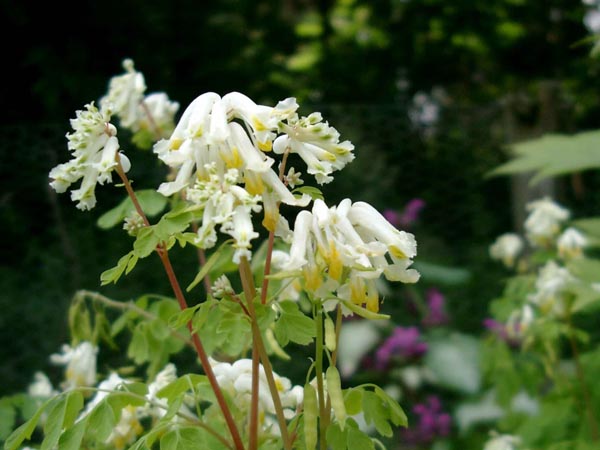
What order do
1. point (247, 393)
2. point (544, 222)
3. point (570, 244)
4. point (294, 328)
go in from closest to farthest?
1. point (294, 328)
2. point (247, 393)
3. point (570, 244)
4. point (544, 222)

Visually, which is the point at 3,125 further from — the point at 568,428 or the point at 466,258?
the point at 568,428

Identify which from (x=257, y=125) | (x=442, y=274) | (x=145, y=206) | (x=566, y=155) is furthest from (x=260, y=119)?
(x=442, y=274)

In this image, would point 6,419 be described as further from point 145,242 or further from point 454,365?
point 454,365

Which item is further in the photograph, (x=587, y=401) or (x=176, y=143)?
(x=587, y=401)

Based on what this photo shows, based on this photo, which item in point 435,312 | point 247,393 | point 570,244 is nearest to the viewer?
point 247,393

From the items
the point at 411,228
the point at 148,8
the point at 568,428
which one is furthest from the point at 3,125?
the point at 568,428
